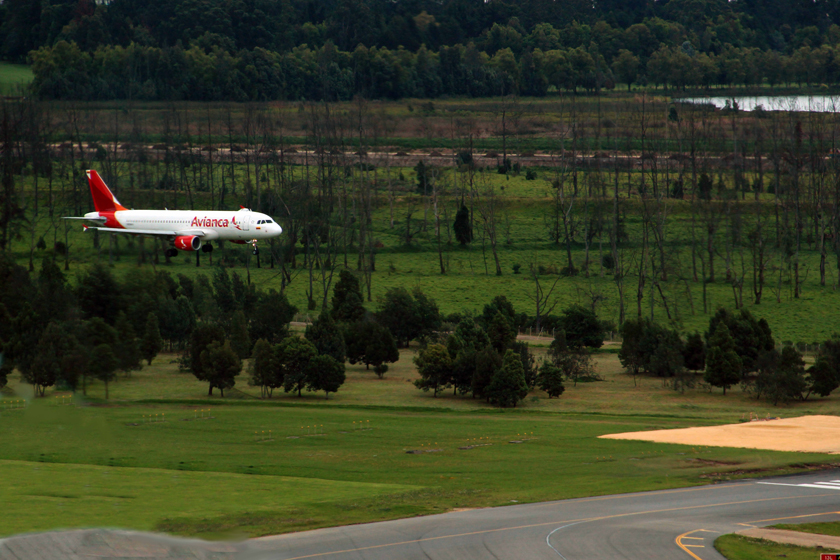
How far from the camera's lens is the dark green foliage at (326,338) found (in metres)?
99.8

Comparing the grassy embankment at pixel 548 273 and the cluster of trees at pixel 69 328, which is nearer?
the cluster of trees at pixel 69 328

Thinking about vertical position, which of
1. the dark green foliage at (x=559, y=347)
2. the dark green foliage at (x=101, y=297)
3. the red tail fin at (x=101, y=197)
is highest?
the red tail fin at (x=101, y=197)

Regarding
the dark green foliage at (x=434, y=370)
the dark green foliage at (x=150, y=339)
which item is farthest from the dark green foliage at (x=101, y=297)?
the dark green foliage at (x=434, y=370)

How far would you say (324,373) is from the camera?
297 ft

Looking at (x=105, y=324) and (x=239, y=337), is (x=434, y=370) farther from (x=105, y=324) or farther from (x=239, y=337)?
(x=105, y=324)

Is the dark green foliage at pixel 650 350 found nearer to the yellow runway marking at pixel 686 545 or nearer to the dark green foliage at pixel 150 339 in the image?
the dark green foliage at pixel 150 339

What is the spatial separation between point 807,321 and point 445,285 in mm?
50112

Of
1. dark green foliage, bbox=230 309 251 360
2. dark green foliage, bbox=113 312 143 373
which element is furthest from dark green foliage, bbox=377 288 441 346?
dark green foliage, bbox=113 312 143 373

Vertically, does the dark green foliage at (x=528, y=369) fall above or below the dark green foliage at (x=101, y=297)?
below

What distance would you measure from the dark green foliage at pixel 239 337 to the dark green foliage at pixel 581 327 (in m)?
37.3

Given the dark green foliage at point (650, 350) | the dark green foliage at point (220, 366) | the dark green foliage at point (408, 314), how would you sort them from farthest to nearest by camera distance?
the dark green foliage at point (408, 314) < the dark green foliage at point (650, 350) < the dark green foliage at point (220, 366)

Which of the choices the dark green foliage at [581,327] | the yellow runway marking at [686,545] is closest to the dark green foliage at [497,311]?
the dark green foliage at [581,327]

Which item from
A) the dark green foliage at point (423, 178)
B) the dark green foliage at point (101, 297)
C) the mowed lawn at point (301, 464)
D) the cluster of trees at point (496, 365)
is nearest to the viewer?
the mowed lawn at point (301, 464)

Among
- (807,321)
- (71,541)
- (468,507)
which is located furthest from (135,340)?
(807,321)
